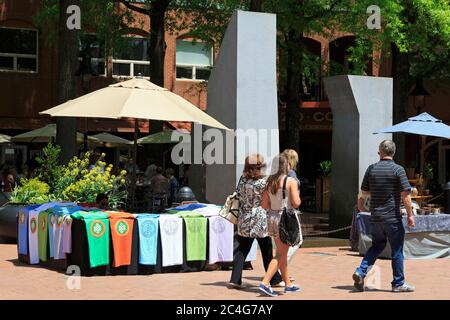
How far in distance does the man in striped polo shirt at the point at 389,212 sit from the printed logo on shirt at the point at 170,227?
2828mm

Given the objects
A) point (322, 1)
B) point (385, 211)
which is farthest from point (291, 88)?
point (385, 211)

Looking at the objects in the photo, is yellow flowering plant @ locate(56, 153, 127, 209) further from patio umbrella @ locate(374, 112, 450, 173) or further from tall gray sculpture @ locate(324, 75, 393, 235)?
patio umbrella @ locate(374, 112, 450, 173)

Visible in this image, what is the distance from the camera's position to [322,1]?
80.1ft

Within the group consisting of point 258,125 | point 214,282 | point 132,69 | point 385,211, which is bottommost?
point 214,282

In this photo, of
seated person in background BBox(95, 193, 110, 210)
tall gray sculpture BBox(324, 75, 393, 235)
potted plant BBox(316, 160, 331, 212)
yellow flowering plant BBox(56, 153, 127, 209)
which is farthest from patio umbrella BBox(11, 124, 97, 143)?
seated person in background BBox(95, 193, 110, 210)

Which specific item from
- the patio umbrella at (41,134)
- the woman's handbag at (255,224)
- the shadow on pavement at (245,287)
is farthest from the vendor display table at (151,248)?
the patio umbrella at (41,134)

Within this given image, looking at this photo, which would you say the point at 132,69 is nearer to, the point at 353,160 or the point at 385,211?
the point at 353,160

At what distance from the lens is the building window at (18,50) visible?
3070 cm

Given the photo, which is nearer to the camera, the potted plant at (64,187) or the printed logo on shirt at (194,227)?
the printed logo on shirt at (194,227)

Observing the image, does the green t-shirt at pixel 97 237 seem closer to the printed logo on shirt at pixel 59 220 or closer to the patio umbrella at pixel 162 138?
the printed logo on shirt at pixel 59 220

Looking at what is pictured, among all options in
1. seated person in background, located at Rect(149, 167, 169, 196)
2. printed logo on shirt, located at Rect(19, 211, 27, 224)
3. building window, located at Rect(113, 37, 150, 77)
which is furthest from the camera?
building window, located at Rect(113, 37, 150, 77)

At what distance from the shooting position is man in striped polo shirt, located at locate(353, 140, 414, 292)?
375 inches

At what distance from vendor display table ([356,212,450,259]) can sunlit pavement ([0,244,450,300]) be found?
91 cm

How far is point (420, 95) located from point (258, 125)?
12.8 metres
